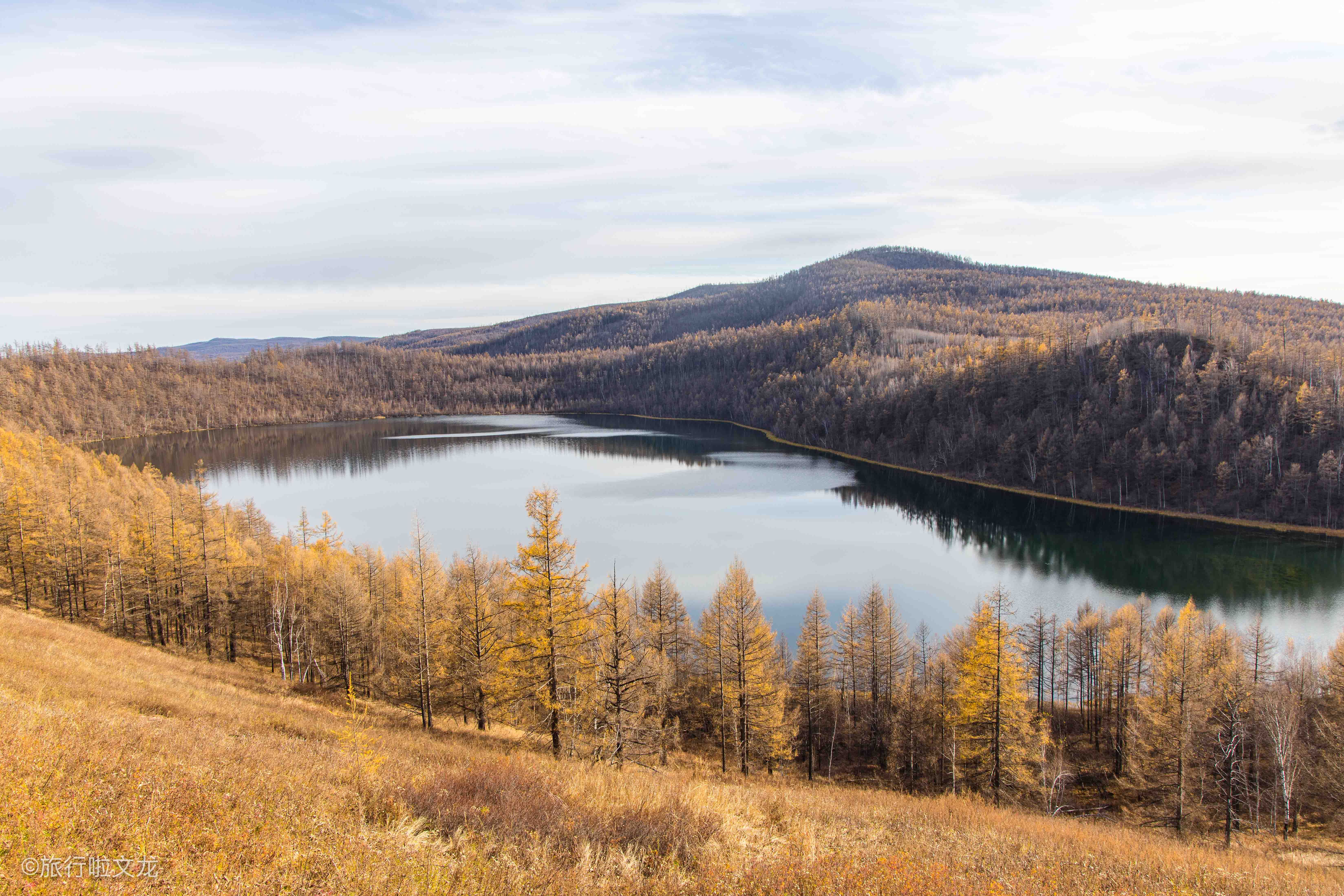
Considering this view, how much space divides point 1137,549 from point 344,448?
12910 centimetres

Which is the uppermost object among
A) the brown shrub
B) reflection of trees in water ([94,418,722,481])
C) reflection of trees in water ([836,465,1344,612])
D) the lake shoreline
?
the brown shrub

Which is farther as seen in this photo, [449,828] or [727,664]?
[727,664]

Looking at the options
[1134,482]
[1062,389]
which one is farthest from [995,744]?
[1062,389]

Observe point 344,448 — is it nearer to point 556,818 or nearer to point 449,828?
point 449,828

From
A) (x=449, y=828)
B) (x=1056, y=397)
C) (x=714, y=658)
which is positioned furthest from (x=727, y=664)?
(x=1056, y=397)

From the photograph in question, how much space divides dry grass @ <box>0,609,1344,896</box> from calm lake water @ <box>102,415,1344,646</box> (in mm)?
27044

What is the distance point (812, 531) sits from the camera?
57844mm

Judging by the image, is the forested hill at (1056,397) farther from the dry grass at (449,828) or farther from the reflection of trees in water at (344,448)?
the dry grass at (449,828)

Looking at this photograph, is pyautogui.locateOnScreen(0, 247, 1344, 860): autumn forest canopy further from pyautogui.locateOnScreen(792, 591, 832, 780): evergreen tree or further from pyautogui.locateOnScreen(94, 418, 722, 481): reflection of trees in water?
pyautogui.locateOnScreen(94, 418, 722, 481): reflection of trees in water

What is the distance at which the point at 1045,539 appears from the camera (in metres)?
57.2

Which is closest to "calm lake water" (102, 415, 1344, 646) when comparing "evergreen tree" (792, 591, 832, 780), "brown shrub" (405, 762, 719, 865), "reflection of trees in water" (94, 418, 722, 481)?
"reflection of trees in water" (94, 418, 722, 481)

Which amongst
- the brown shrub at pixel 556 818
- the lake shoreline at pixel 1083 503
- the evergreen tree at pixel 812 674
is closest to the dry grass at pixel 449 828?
the brown shrub at pixel 556 818

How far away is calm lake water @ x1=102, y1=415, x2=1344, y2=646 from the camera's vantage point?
42.8 metres

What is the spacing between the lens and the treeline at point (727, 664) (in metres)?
22.1
